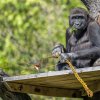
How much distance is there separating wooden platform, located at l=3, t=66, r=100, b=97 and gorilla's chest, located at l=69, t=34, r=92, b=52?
42cm

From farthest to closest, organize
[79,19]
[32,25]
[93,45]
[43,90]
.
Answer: [32,25]
[79,19]
[43,90]
[93,45]

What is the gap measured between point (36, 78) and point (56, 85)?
0.67 m

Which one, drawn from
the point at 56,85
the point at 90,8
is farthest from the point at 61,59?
the point at 90,8

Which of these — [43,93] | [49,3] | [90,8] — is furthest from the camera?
[49,3]

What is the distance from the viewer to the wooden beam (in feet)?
19.5

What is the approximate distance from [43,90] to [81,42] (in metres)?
0.64

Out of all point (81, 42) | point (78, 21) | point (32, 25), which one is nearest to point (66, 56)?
point (81, 42)

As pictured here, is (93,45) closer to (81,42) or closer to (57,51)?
(81,42)

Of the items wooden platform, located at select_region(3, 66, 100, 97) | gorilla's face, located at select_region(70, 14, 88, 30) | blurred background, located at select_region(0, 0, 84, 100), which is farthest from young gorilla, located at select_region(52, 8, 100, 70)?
blurred background, located at select_region(0, 0, 84, 100)

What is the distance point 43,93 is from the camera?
629cm

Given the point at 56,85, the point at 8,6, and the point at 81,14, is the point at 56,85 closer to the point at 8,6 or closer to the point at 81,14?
the point at 81,14

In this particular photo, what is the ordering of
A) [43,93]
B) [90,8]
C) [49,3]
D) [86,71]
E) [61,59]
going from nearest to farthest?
1. [86,71]
2. [61,59]
3. [43,93]
4. [90,8]
5. [49,3]

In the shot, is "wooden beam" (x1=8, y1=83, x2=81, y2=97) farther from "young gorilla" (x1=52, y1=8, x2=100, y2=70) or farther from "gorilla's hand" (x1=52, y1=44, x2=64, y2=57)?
"gorilla's hand" (x1=52, y1=44, x2=64, y2=57)

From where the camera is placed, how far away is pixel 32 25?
41.8 ft
